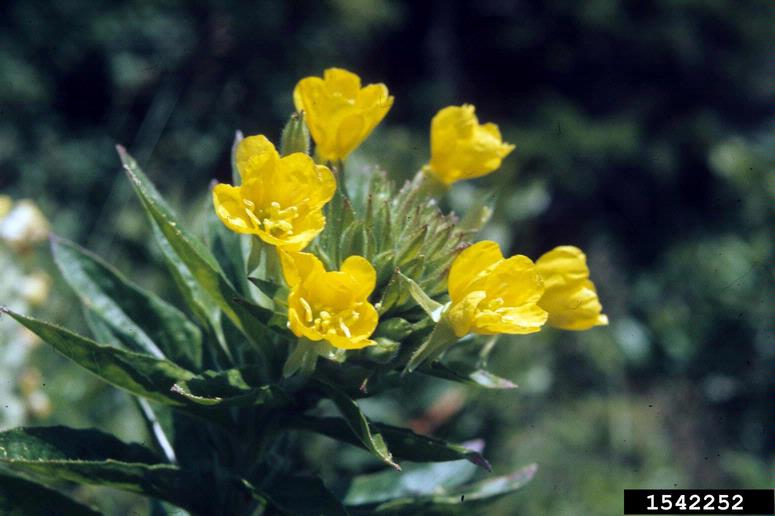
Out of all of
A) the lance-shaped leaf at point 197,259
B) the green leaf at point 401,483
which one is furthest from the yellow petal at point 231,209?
the green leaf at point 401,483

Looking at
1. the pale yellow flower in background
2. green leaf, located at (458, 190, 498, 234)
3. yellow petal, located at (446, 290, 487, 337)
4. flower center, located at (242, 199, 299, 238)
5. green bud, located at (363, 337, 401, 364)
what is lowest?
green bud, located at (363, 337, 401, 364)

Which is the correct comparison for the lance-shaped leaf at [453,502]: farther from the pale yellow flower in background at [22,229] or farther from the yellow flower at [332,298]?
the pale yellow flower in background at [22,229]

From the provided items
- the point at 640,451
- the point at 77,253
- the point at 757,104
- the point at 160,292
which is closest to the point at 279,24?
the point at 160,292

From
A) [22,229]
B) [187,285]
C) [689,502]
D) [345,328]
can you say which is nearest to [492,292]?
[345,328]

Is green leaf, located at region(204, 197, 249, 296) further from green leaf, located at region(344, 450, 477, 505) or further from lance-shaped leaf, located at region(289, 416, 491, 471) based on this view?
green leaf, located at region(344, 450, 477, 505)

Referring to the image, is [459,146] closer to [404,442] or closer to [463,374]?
[463,374]

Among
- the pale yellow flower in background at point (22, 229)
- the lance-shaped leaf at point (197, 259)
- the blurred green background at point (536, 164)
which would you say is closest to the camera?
the lance-shaped leaf at point (197, 259)

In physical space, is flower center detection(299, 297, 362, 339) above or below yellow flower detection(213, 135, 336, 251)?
below

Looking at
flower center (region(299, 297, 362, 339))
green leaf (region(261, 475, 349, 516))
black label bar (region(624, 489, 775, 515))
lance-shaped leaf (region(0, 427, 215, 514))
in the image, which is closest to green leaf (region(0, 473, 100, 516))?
lance-shaped leaf (region(0, 427, 215, 514))
